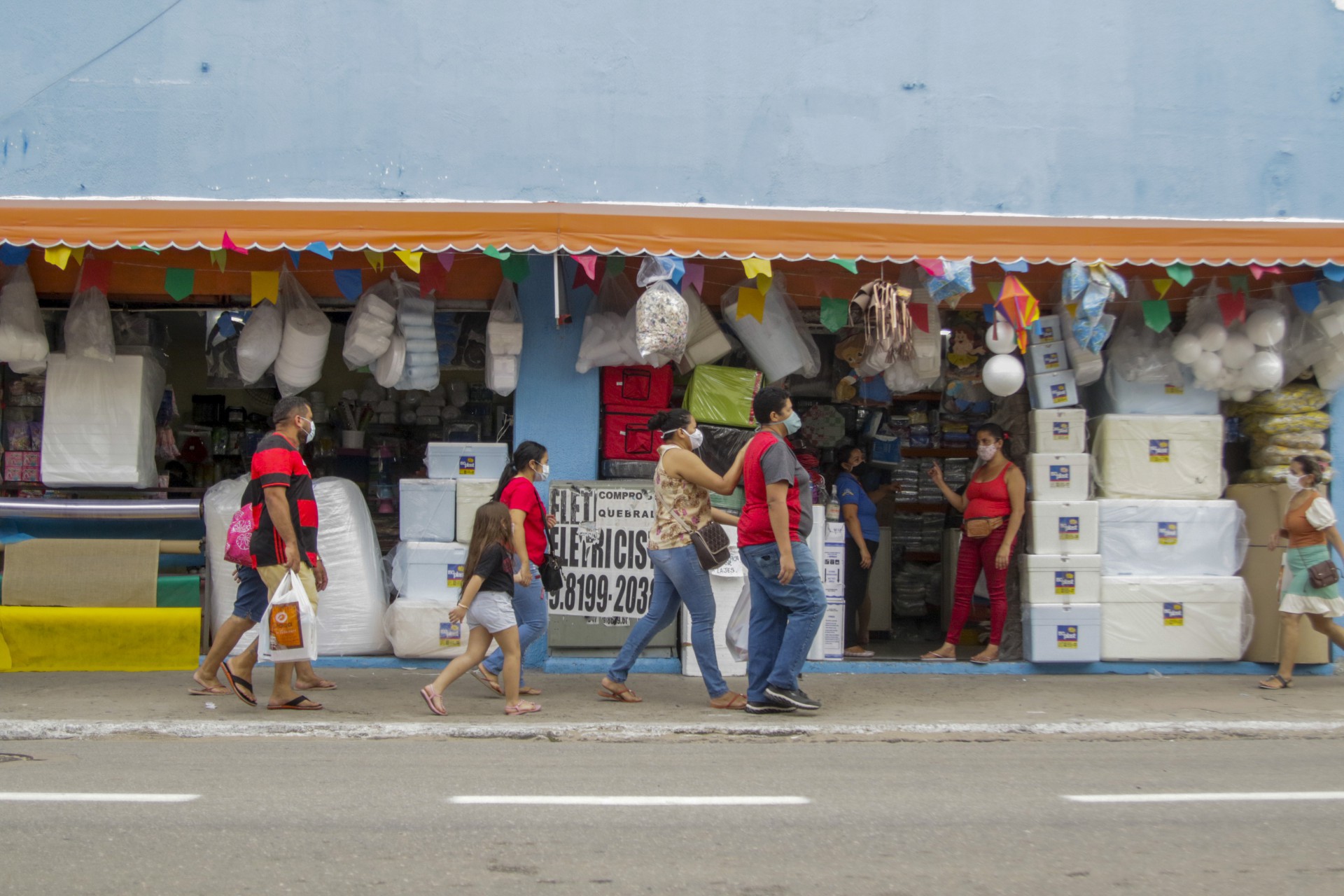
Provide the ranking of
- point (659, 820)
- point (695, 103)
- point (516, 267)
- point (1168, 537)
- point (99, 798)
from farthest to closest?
point (695, 103)
point (1168, 537)
point (516, 267)
point (99, 798)
point (659, 820)

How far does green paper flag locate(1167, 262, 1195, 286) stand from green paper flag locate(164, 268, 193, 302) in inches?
274

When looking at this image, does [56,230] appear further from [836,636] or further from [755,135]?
[836,636]

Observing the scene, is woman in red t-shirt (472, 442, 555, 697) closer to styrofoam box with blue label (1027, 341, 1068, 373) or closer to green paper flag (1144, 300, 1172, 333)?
styrofoam box with blue label (1027, 341, 1068, 373)

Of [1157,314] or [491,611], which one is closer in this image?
[491,611]

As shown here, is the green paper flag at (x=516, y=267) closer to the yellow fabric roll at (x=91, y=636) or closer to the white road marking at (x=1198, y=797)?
the yellow fabric roll at (x=91, y=636)

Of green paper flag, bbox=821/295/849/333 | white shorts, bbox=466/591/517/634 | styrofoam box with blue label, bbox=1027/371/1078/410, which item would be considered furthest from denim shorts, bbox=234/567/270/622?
styrofoam box with blue label, bbox=1027/371/1078/410

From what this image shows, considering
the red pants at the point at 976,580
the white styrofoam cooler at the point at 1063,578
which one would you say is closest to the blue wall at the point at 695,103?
the red pants at the point at 976,580

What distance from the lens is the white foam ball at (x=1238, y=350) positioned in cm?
895

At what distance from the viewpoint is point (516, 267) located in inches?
336

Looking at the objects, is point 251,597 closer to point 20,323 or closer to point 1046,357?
point 20,323

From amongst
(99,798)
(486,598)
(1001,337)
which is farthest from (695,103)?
(99,798)

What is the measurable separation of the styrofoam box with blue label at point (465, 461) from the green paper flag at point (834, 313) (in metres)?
2.61

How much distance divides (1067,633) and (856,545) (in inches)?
70.8

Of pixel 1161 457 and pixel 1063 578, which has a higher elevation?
pixel 1161 457
